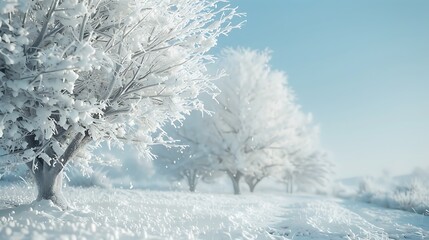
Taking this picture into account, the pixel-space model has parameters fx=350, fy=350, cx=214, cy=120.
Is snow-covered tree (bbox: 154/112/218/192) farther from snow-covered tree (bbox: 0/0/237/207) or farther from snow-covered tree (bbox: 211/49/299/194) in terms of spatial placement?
snow-covered tree (bbox: 0/0/237/207)

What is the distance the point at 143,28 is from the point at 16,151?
12.1 ft

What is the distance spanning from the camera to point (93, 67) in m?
7.33

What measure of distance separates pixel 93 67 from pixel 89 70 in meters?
0.15

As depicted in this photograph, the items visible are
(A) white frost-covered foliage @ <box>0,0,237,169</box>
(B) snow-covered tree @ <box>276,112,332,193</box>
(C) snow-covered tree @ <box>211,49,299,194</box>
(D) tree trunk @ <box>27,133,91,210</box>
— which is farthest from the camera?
(B) snow-covered tree @ <box>276,112,332,193</box>

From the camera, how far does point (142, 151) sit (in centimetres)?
873

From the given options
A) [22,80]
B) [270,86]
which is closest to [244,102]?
[270,86]

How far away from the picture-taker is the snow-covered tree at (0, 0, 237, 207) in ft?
18.5

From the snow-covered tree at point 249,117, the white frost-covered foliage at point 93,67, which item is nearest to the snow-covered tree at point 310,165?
the snow-covered tree at point 249,117

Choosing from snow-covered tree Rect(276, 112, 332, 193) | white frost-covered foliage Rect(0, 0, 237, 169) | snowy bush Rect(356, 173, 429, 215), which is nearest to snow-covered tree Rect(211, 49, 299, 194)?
snowy bush Rect(356, 173, 429, 215)

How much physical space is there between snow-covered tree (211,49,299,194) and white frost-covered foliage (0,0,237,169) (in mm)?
14736

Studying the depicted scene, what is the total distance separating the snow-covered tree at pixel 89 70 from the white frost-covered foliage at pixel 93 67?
19 mm

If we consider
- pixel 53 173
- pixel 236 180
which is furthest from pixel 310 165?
pixel 53 173

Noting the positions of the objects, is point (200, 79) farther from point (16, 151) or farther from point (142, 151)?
point (16, 151)

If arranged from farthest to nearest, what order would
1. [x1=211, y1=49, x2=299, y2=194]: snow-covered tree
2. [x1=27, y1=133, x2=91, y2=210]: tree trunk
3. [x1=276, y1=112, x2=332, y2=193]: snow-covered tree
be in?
1. [x1=276, y1=112, x2=332, y2=193]: snow-covered tree
2. [x1=211, y1=49, x2=299, y2=194]: snow-covered tree
3. [x1=27, y1=133, x2=91, y2=210]: tree trunk
